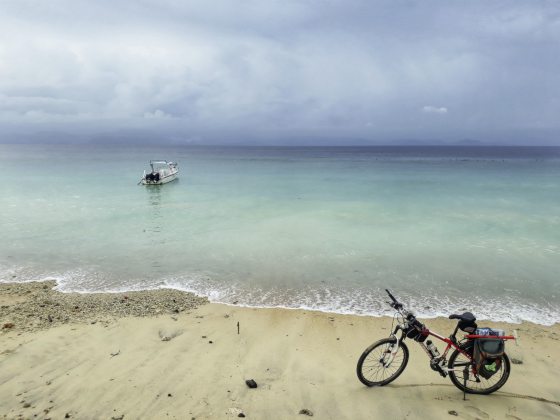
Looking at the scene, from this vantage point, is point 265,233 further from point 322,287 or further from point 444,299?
point 444,299

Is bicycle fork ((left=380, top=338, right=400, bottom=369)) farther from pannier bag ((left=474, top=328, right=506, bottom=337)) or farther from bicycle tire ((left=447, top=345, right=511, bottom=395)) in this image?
pannier bag ((left=474, top=328, right=506, bottom=337))

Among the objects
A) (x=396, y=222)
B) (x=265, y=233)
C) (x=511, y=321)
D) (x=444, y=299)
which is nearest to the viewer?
(x=511, y=321)

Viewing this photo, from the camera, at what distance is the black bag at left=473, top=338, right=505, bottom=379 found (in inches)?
222

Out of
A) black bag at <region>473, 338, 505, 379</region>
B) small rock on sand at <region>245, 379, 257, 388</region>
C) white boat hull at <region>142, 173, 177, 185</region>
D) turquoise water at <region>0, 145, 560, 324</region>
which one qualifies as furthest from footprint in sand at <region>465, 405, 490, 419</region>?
white boat hull at <region>142, 173, 177, 185</region>

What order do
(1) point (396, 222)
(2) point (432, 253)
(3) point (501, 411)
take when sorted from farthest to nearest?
(1) point (396, 222), (2) point (432, 253), (3) point (501, 411)

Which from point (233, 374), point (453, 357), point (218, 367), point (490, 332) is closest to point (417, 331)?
point (453, 357)

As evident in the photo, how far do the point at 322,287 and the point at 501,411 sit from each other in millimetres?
6045

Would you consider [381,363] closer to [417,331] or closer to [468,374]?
[417,331]

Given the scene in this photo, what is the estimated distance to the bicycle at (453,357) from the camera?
5.68 meters

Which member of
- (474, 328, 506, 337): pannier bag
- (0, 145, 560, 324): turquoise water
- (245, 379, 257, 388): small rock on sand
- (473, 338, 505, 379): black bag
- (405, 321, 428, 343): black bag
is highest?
(474, 328, 506, 337): pannier bag

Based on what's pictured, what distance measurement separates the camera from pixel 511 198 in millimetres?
30984

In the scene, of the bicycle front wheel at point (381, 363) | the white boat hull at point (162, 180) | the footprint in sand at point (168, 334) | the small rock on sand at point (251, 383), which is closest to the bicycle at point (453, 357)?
the bicycle front wheel at point (381, 363)

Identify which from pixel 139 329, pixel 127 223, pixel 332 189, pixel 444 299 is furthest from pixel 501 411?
pixel 332 189

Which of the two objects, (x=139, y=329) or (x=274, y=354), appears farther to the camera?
(x=139, y=329)
